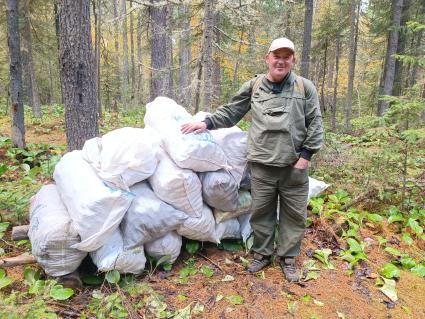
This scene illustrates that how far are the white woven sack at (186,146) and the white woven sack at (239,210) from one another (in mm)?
460

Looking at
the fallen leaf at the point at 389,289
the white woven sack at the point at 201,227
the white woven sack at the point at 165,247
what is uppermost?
the white woven sack at the point at 201,227

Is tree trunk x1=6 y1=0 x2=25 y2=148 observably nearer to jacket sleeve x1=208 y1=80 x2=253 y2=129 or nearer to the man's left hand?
jacket sleeve x1=208 y1=80 x2=253 y2=129

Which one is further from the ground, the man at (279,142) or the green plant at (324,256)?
the man at (279,142)

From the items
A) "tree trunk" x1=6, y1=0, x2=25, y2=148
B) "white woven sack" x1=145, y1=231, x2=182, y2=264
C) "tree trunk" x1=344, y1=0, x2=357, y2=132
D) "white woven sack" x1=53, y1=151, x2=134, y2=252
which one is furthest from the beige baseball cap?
"tree trunk" x1=344, y1=0, x2=357, y2=132

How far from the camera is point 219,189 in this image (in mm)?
3230

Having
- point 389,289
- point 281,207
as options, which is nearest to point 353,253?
point 389,289

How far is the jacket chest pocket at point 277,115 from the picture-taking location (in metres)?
2.88

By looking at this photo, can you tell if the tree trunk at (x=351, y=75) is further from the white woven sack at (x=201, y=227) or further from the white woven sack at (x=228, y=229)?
the white woven sack at (x=201, y=227)

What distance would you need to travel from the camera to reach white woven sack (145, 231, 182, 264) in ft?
10.2

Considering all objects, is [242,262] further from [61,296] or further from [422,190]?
[422,190]

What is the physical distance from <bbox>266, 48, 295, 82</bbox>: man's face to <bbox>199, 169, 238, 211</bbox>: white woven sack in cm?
106

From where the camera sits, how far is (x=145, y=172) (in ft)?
10.00

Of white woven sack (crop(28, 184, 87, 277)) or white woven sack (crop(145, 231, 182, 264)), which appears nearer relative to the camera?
white woven sack (crop(28, 184, 87, 277))

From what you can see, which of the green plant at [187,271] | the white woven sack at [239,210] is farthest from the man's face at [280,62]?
the green plant at [187,271]
